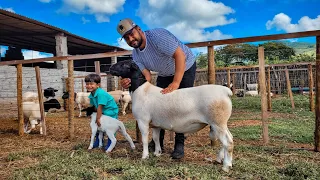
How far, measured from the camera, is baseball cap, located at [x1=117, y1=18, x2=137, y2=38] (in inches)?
149

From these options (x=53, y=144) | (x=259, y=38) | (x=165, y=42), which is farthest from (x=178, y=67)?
(x=53, y=144)

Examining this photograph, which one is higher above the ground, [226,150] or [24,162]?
[226,150]

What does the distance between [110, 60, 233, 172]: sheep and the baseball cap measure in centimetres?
54

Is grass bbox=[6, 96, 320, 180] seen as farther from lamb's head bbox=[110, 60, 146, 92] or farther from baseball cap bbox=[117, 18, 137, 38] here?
baseball cap bbox=[117, 18, 137, 38]

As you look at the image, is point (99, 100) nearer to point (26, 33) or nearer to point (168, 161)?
point (168, 161)

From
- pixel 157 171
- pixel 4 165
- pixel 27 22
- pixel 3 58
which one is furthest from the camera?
pixel 3 58

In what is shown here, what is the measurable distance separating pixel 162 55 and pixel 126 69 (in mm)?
560

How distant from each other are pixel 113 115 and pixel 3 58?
1904 cm

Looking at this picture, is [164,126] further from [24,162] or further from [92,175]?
[24,162]

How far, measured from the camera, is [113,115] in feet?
17.3

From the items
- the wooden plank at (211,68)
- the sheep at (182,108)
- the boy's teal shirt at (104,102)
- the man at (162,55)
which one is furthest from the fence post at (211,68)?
the boy's teal shirt at (104,102)

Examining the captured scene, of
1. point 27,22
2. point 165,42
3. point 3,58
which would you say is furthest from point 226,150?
point 3,58

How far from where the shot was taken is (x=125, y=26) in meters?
3.80

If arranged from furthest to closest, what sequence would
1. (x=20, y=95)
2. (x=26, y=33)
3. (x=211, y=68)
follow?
(x=26, y=33), (x=20, y=95), (x=211, y=68)
